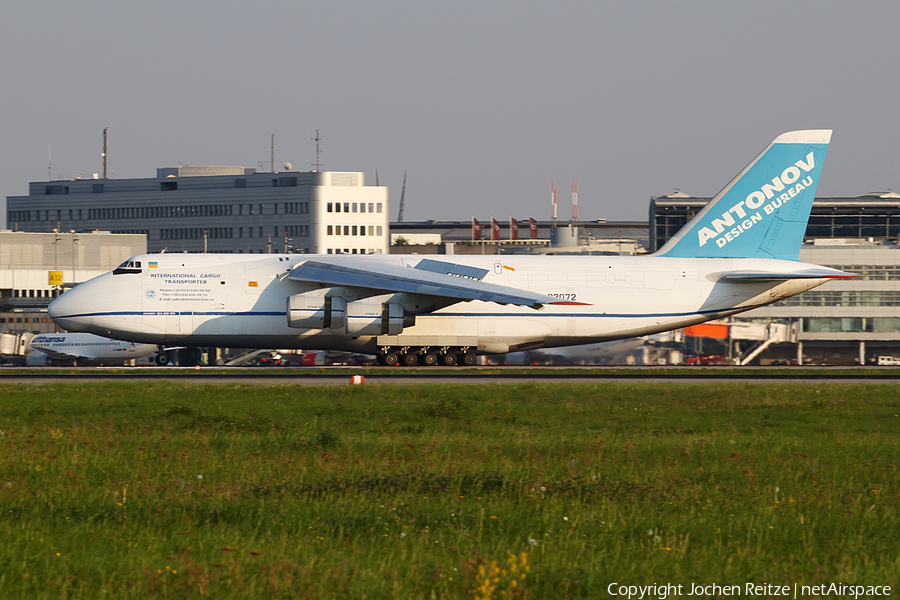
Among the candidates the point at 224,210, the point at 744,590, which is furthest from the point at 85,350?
the point at 224,210

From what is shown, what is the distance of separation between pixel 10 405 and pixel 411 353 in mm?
21331

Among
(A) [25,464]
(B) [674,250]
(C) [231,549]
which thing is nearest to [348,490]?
(C) [231,549]

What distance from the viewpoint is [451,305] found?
40.5 metres

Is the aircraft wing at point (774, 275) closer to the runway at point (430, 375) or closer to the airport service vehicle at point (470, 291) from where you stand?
the airport service vehicle at point (470, 291)

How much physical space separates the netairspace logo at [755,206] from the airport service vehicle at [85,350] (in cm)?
3767

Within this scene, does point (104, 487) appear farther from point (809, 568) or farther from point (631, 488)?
point (809, 568)

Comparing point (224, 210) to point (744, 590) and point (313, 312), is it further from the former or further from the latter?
point (744, 590)

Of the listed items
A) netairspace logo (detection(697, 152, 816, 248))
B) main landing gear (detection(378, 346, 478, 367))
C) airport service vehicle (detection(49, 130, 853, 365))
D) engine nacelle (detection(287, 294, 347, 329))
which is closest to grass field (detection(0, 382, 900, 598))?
engine nacelle (detection(287, 294, 347, 329))

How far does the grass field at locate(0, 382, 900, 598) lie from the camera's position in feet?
26.5

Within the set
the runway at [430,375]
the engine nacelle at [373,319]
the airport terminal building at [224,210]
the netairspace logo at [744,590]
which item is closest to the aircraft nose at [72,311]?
the runway at [430,375]

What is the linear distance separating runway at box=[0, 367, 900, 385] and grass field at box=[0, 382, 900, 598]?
12.8 meters

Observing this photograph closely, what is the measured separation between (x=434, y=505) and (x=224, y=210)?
147509mm

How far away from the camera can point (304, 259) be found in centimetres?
4109

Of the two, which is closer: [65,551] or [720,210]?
[65,551]
